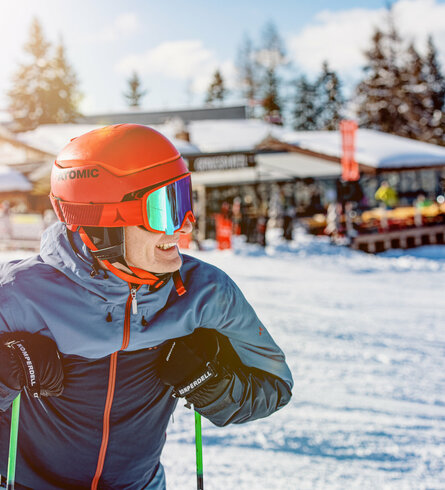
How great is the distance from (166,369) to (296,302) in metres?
6.69

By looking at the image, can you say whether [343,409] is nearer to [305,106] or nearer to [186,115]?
[186,115]

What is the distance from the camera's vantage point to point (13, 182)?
23.6 m

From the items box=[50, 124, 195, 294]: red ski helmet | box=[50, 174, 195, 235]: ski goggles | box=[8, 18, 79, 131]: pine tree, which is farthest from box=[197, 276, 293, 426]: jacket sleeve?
box=[8, 18, 79, 131]: pine tree

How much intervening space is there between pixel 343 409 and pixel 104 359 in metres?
2.98

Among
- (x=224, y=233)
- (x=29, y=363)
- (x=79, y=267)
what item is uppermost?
(x=79, y=267)

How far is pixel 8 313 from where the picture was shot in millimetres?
1214

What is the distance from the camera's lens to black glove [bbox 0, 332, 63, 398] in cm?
116

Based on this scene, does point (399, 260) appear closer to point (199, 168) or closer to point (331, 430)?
point (199, 168)

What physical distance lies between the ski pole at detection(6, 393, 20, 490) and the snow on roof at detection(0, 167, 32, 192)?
950 inches

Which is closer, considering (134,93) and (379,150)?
(379,150)

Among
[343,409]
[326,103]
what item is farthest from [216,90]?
[343,409]

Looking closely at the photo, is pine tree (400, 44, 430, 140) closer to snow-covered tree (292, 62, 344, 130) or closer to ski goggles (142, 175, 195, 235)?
snow-covered tree (292, 62, 344, 130)

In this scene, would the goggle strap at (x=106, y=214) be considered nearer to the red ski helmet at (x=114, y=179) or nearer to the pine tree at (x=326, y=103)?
the red ski helmet at (x=114, y=179)

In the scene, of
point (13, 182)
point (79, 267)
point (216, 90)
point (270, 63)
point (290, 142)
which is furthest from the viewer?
point (216, 90)
